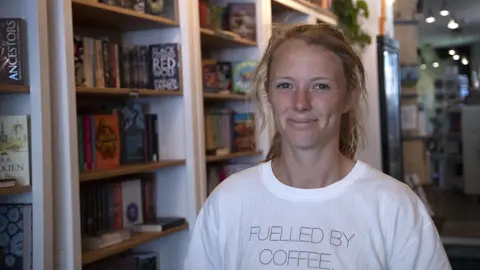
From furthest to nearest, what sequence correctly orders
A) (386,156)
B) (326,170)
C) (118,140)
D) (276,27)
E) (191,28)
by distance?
(386,156), (191,28), (118,140), (276,27), (326,170)

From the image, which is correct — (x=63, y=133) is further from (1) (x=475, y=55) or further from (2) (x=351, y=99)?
(1) (x=475, y=55)

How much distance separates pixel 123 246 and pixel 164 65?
872mm

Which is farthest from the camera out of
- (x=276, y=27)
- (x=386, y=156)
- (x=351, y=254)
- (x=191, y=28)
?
(x=386, y=156)

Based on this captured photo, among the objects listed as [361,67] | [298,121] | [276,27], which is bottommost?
[298,121]

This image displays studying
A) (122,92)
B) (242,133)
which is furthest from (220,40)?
(122,92)

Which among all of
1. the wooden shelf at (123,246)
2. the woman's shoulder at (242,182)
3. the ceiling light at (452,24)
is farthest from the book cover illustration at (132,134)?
the ceiling light at (452,24)

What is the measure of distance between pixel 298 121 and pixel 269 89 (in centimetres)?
14

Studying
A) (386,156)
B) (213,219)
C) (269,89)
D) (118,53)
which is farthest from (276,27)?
(386,156)

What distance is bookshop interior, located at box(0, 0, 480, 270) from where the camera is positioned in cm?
202

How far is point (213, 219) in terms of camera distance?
145 centimetres

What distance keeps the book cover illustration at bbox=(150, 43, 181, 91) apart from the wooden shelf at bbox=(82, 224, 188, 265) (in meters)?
0.67

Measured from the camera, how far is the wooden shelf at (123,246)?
2.30 m

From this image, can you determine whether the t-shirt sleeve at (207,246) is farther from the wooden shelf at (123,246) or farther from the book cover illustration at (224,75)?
the book cover illustration at (224,75)

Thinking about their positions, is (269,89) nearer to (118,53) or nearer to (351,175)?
(351,175)
